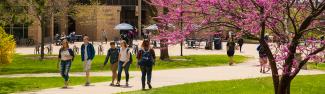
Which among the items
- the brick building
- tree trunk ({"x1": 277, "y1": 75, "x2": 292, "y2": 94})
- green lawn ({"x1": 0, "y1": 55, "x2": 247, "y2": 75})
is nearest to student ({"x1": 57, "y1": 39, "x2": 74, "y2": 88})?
green lawn ({"x1": 0, "y1": 55, "x2": 247, "y2": 75})

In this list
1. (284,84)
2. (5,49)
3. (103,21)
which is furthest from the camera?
(103,21)

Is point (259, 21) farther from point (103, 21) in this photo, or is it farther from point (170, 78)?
point (103, 21)

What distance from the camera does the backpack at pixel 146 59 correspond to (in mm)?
17672

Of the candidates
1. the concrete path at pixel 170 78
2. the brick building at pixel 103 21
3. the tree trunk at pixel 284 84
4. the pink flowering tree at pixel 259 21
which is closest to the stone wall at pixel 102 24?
the brick building at pixel 103 21

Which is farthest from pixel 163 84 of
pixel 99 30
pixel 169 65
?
pixel 99 30

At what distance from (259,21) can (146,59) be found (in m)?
9.10

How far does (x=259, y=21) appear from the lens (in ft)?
29.1

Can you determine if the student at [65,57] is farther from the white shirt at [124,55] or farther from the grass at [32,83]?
the white shirt at [124,55]

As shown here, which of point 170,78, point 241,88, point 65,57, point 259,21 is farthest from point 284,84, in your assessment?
point 170,78

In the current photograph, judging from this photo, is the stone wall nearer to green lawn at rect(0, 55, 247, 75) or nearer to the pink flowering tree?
green lawn at rect(0, 55, 247, 75)

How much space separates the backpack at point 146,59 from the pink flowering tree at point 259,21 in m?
7.90

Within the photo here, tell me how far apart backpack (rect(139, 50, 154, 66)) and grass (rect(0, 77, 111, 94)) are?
138 inches

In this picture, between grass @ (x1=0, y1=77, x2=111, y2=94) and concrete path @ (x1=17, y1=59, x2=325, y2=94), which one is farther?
grass @ (x1=0, y1=77, x2=111, y2=94)

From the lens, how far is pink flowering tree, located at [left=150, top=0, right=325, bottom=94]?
9000 millimetres
